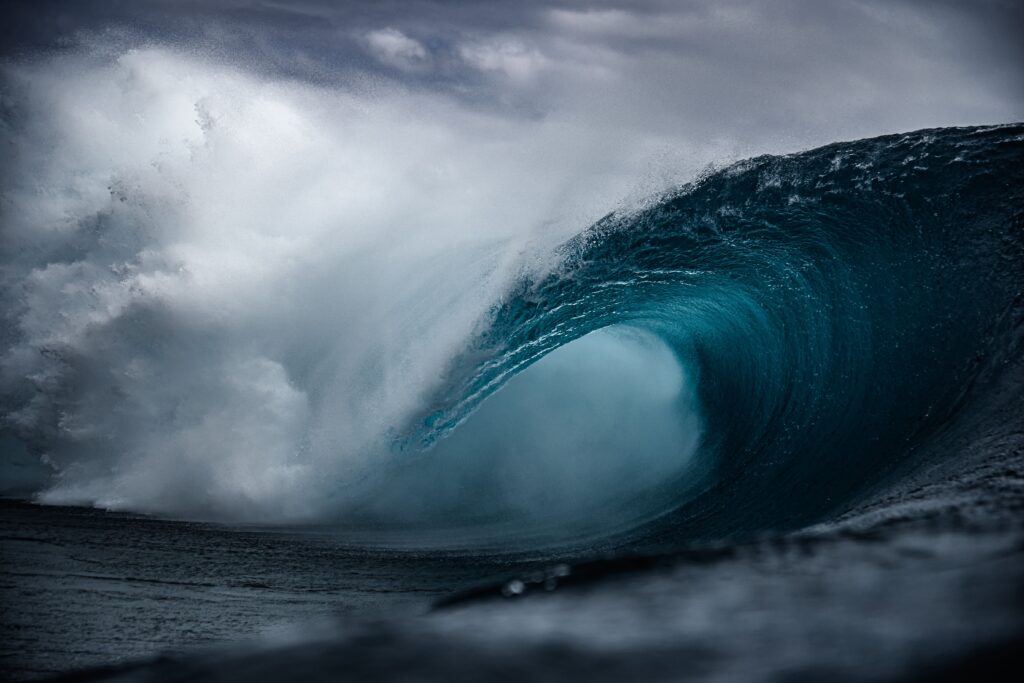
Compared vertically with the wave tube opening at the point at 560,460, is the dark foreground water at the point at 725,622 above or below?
below

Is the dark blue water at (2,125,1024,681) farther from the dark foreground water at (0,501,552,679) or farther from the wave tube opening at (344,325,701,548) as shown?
the wave tube opening at (344,325,701,548)

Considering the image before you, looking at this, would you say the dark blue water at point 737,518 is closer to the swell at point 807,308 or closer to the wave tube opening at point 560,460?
the swell at point 807,308

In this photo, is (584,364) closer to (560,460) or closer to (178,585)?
(560,460)

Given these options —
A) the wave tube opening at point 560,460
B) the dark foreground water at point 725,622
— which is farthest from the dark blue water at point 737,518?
the wave tube opening at point 560,460

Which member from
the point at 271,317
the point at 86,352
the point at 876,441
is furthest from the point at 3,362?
the point at 876,441

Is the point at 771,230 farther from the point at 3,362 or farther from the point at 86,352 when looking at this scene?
the point at 3,362

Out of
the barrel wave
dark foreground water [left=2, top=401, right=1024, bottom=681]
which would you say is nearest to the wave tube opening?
the barrel wave
